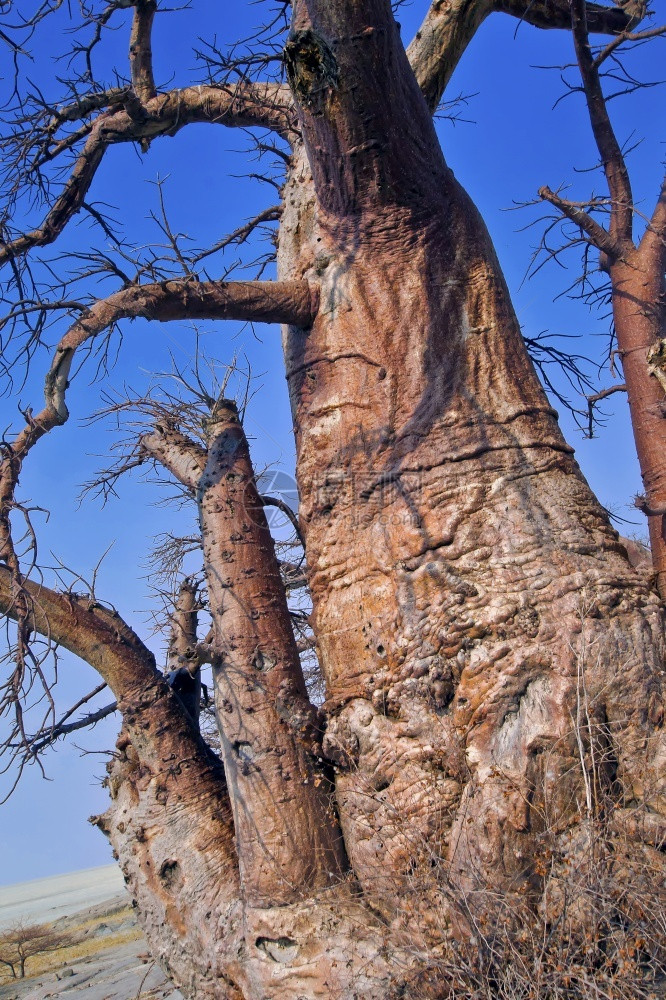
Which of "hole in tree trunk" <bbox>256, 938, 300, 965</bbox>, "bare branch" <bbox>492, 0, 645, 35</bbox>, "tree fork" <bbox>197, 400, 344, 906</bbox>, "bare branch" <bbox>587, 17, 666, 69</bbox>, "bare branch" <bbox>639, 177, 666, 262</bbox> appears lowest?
"hole in tree trunk" <bbox>256, 938, 300, 965</bbox>

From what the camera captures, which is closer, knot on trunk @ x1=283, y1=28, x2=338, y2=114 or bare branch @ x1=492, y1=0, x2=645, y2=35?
knot on trunk @ x1=283, y1=28, x2=338, y2=114

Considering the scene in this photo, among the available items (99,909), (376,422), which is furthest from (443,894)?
(99,909)

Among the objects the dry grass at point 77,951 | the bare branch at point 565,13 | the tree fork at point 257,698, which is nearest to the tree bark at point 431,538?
the tree fork at point 257,698

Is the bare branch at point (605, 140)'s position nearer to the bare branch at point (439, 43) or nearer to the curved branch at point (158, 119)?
the bare branch at point (439, 43)

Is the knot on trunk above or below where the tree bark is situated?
above

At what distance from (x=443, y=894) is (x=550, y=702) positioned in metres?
0.62

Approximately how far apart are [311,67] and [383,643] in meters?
2.02

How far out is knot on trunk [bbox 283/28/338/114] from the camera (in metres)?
2.64

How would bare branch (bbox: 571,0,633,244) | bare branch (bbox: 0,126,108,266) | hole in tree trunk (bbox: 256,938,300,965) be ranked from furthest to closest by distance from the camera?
1. bare branch (bbox: 0,126,108,266)
2. bare branch (bbox: 571,0,633,244)
3. hole in tree trunk (bbox: 256,938,300,965)

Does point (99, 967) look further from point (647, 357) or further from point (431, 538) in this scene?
point (647, 357)

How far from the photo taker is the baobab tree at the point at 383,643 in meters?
2.21

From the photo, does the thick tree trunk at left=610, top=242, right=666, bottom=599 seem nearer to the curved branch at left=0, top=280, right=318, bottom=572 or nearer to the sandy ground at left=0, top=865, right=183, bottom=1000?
the curved branch at left=0, top=280, right=318, bottom=572

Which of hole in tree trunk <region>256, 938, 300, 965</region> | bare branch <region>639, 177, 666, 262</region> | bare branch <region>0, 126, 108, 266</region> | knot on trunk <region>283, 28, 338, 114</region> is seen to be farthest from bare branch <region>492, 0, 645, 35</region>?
hole in tree trunk <region>256, 938, 300, 965</region>

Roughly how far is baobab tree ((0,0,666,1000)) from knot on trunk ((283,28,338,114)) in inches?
0.4
